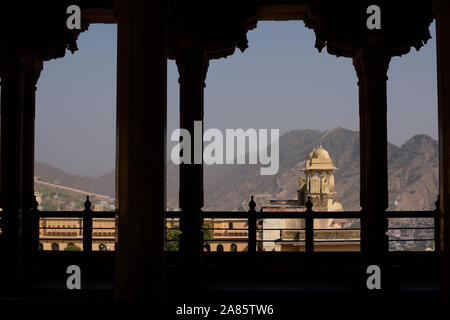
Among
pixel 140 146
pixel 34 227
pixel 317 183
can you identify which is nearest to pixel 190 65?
pixel 140 146

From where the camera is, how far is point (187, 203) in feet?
21.4

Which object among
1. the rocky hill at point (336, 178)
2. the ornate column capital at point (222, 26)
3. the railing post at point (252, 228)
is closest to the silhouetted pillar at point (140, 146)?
the ornate column capital at point (222, 26)

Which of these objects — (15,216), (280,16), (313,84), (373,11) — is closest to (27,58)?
(15,216)

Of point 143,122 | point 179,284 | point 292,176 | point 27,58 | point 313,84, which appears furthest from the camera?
point 313,84

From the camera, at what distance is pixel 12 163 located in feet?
22.3

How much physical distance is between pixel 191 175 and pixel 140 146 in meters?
3.23

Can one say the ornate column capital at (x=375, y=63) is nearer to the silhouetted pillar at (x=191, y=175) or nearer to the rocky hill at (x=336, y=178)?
the silhouetted pillar at (x=191, y=175)

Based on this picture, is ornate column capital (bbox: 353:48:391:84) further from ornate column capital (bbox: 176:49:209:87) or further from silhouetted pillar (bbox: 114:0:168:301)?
silhouetted pillar (bbox: 114:0:168:301)

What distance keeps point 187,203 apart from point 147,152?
3191 mm

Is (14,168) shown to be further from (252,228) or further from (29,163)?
(252,228)

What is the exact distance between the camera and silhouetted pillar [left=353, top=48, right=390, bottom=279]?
21.9ft

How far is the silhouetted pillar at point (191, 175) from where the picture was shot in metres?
6.45
